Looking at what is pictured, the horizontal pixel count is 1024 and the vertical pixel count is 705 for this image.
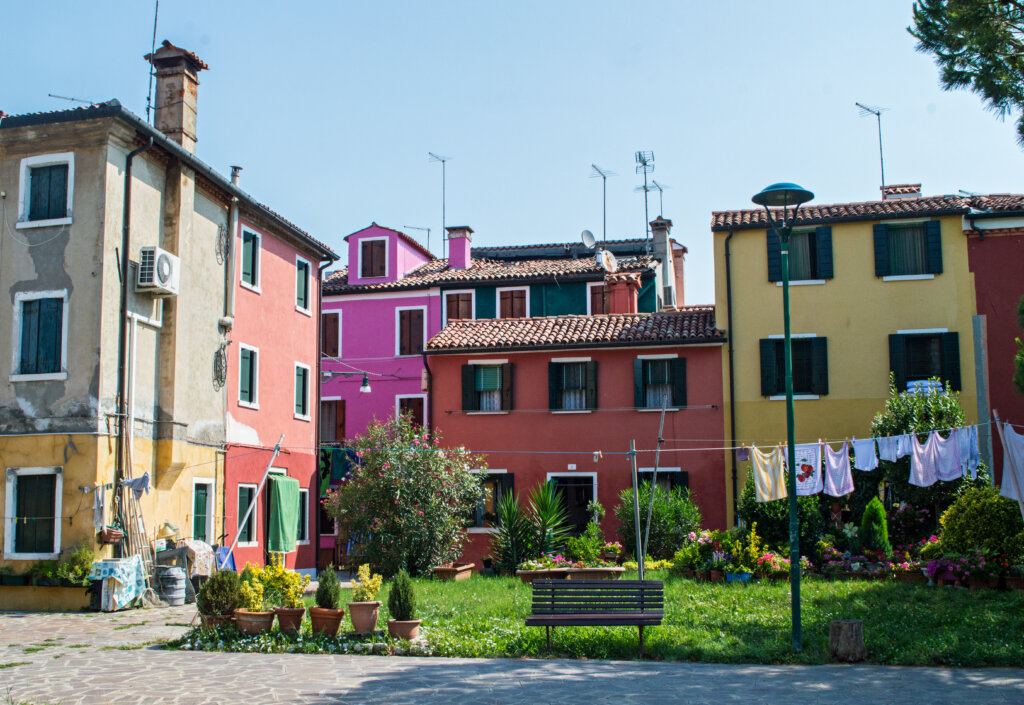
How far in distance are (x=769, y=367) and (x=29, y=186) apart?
17083mm

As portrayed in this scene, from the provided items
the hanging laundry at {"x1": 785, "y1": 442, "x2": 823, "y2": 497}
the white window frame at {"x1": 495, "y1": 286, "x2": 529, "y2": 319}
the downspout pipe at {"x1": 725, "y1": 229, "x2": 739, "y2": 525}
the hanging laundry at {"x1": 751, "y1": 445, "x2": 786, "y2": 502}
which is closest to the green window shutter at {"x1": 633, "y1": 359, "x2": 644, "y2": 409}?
the downspout pipe at {"x1": 725, "y1": 229, "x2": 739, "y2": 525}

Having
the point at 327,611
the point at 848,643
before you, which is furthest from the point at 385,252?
the point at 848,643

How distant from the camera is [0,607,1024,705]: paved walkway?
9.38m

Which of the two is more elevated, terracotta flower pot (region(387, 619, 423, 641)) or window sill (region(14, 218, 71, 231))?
window sill (region(14, 218, 71, 231))

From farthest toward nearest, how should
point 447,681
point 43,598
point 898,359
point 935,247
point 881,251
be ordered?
point 881,251
point 935,247
point 898,359
point 43,598
point 447,681

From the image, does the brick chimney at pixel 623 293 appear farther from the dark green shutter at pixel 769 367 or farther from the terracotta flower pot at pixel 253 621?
the terracotta flower pot at pixel 253 621

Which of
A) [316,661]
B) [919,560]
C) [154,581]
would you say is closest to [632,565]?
[919,560]

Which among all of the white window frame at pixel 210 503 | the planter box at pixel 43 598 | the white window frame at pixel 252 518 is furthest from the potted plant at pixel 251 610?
the white window frame at pixel 252 518

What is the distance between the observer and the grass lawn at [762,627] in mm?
11727

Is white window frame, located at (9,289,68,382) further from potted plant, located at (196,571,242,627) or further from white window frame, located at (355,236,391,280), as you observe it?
white window frame, located at (355,236,391,280)

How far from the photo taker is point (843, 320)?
2577 cm

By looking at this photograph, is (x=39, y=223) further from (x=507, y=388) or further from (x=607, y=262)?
(x=607, y=262)

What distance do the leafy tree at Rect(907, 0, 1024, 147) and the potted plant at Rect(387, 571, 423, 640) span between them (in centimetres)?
929

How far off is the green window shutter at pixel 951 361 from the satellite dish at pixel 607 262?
35.5 feet
